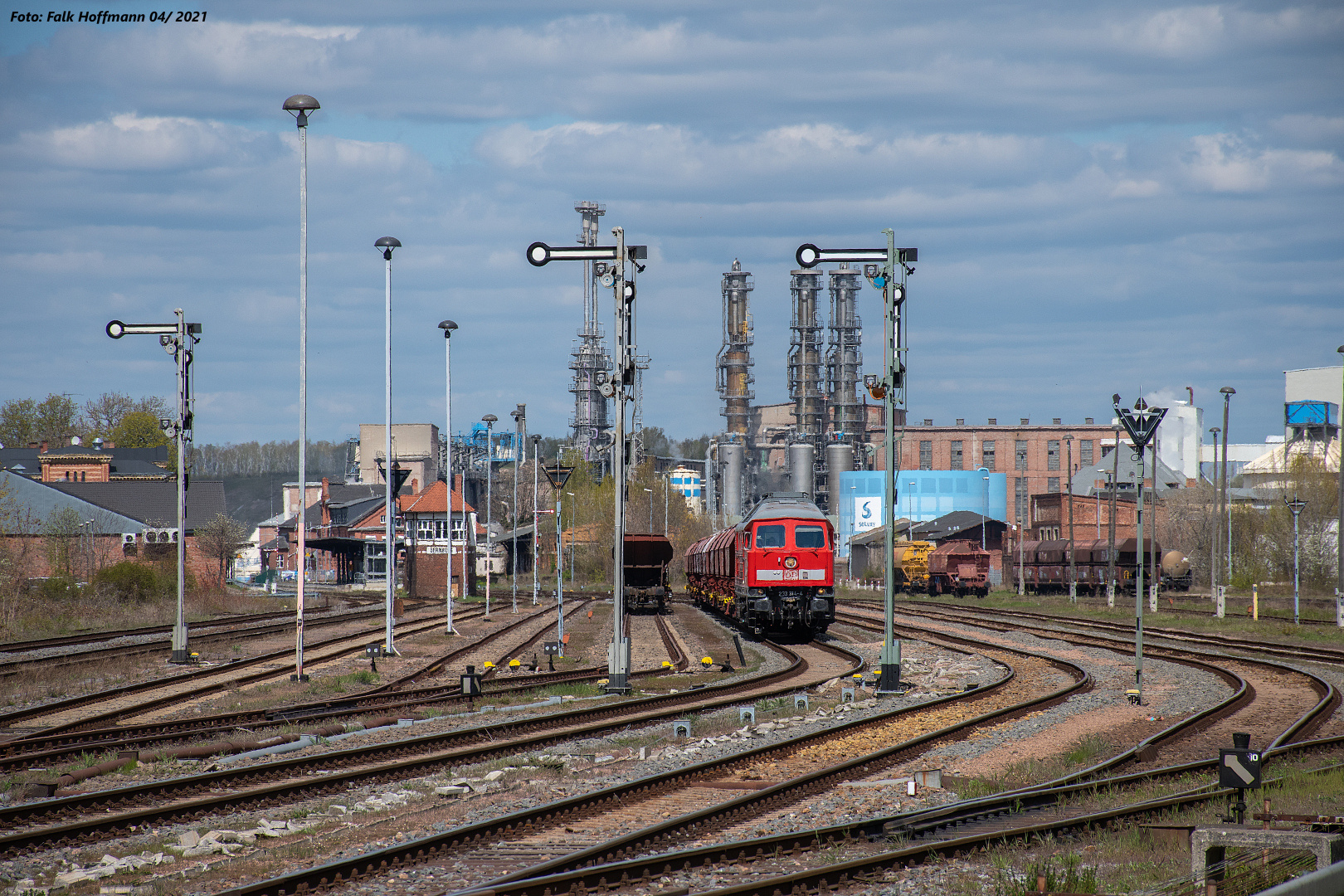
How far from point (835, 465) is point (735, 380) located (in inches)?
476

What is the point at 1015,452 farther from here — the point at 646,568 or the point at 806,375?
the point at 646,568

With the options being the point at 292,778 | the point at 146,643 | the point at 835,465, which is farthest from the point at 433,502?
the point at 292,778

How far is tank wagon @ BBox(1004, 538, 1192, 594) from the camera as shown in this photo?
64.6 metres

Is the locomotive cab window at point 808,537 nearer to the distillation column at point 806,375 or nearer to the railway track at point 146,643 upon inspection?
the railway track at point 146,643

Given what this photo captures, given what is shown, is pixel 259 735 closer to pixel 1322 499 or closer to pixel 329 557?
pixel 1322 499

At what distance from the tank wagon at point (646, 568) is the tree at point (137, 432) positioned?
329 feet

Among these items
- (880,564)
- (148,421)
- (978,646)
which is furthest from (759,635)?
(148,421)

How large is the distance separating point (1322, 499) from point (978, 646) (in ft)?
150

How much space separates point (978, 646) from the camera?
104 ft

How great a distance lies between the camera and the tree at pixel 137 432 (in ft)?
439

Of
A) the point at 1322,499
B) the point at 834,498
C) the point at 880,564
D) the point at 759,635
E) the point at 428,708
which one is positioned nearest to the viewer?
the point at 428,708

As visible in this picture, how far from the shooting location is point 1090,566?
65.9 m

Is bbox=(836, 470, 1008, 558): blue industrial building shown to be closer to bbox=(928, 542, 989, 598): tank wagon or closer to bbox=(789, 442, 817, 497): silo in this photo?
bbox=(789, 442, 817, 497): silo

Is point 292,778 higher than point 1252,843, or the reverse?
point 1252,843
